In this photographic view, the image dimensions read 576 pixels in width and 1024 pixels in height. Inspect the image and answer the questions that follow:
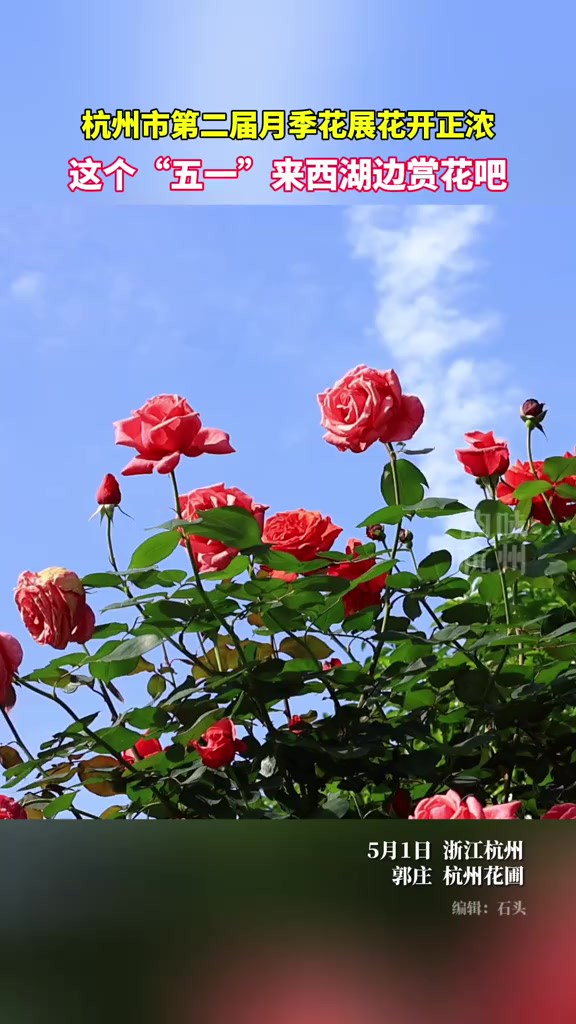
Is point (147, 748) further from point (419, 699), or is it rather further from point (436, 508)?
point (436, 508)

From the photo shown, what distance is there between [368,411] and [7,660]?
0.74 metres

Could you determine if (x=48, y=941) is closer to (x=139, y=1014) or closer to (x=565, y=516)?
(x=139, y=1014)

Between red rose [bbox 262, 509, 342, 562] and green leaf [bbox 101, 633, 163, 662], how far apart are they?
0.88 feet

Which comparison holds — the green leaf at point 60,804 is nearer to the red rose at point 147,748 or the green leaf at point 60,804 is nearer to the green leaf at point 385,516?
the red rose at point 147,748

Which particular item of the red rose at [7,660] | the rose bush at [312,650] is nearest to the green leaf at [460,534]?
the rose bush at [312,650]

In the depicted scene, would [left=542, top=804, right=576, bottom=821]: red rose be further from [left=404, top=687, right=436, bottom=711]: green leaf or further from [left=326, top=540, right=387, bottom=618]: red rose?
[left=326, top=540, right=387, bottom=618]: red rose

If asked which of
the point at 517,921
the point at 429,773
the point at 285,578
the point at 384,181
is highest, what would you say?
the point at 384,181

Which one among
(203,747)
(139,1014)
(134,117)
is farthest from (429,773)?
(134,117)

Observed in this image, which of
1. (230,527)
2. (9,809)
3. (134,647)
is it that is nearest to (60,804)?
Result: (9,809)

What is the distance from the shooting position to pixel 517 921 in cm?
143

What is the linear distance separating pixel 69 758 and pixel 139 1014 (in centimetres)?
63

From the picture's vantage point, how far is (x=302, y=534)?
1.87 m

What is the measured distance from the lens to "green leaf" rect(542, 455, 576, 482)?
201cm

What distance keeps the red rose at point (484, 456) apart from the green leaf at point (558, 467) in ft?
0.25
